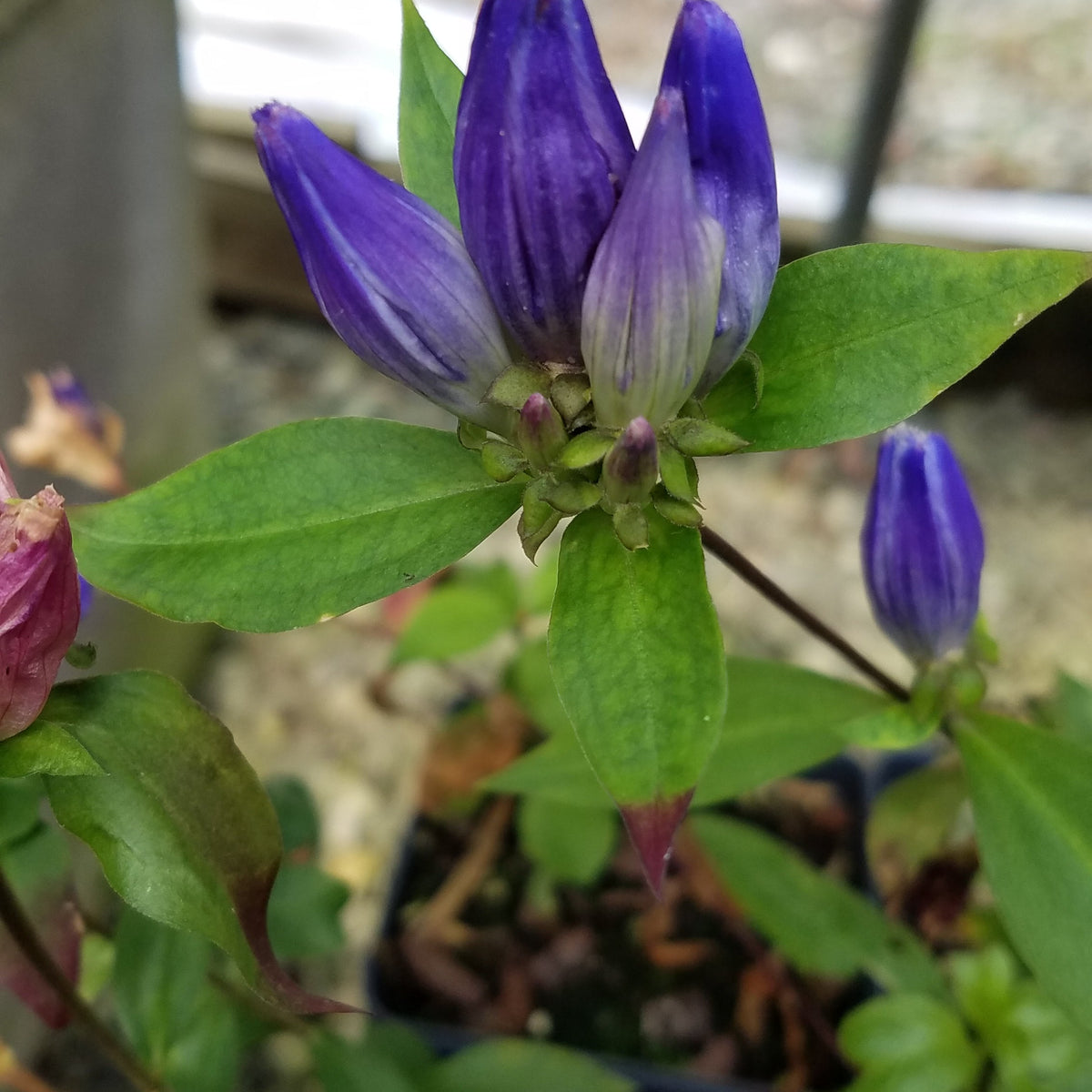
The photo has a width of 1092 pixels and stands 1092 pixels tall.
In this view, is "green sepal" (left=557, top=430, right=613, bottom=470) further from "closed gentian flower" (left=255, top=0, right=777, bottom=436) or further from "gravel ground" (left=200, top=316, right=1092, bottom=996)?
"gravel ground" (left=200, top=316, right=1092, bottom=996)

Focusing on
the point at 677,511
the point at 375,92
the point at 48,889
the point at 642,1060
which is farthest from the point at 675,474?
the point at 375,92

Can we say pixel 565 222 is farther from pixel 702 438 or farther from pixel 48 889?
pixel 48 889

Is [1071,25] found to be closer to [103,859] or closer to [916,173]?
[916,173]

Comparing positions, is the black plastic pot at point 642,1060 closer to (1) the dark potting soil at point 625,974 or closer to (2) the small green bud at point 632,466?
(1) the dark potting soil at point 625,974

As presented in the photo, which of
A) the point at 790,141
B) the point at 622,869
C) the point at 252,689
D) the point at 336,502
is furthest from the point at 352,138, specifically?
the point at 336,502

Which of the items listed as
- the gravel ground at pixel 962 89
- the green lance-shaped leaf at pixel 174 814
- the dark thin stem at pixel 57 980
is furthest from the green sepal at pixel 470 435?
the gravel ground at pixel 962 89

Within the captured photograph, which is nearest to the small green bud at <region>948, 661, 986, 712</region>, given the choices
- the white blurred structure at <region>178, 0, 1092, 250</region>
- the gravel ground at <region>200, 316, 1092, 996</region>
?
the gravel ground at <region>200, 316, 1092, 996</region>
